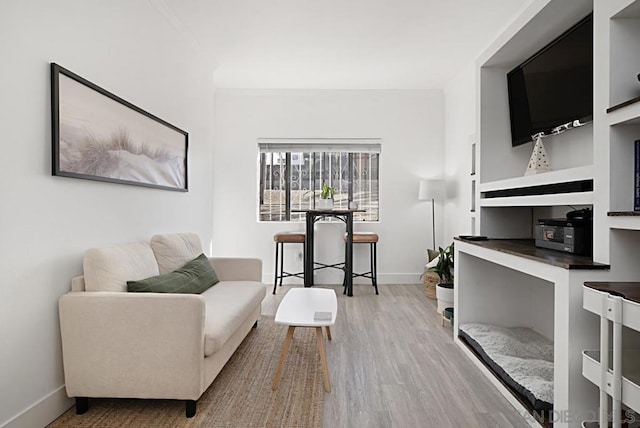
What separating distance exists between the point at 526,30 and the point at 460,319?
212cm

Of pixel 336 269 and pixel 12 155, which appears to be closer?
pixel 12 155

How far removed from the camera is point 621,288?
1.48 m

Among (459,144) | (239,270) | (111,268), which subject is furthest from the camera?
(459,144)

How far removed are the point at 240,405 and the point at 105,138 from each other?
1829 millimetres

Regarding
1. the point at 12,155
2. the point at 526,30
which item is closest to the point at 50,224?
the point at 12,155

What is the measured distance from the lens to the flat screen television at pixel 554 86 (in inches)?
88.1

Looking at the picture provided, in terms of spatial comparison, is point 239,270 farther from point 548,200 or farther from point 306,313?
point 548,200

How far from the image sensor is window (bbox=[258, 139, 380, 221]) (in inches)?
220

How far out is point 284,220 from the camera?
559cm

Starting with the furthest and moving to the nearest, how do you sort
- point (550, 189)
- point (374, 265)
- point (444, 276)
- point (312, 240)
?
point (374, 265)
point (312, 240)
point (444, 276)
point (550, 189)

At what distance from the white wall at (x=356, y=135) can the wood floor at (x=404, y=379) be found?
1.64 m

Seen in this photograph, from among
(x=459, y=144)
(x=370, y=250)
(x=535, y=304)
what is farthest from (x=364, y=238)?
(x=535, y=304)

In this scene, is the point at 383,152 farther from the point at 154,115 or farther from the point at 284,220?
the point at 154,115

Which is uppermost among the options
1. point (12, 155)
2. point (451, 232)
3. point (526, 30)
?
point (526, 30)
